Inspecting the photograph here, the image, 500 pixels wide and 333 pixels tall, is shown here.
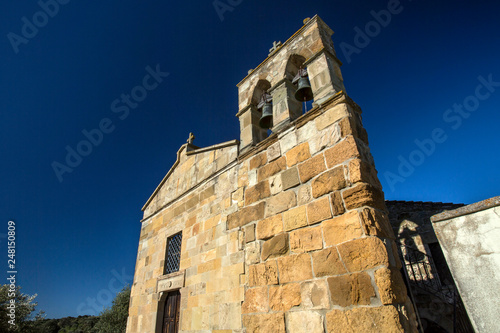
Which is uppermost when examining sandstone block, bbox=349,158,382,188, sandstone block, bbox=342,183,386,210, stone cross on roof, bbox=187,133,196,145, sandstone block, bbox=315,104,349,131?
stone cross on roof, bbox=187,133,196,145

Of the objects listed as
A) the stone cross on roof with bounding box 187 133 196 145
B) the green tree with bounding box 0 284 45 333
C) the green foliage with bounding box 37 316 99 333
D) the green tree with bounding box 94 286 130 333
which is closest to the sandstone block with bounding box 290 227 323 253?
the stone cross on roof with bounding box 187 133 196 145

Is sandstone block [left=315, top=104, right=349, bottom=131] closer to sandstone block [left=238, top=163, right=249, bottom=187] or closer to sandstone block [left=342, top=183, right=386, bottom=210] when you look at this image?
sandstone block [left=342, top=183, right=386, bottom=210]

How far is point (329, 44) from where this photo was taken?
13.3 feet

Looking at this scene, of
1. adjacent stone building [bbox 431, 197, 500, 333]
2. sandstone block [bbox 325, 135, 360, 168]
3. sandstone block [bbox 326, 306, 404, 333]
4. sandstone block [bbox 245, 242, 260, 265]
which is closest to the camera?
sandstone block [bbox 326, 306, 404, 333]

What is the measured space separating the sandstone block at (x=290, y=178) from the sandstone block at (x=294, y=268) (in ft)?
2.73

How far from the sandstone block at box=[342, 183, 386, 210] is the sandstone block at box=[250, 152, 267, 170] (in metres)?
1.45

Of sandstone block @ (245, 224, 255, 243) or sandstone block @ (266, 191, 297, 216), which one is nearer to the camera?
sandstone block @ (266, 191, 297, 216)

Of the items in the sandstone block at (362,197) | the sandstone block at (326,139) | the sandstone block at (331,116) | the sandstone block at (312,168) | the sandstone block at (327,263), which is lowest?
the sandstone block at (327,263)

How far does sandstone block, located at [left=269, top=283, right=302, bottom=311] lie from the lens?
2633 millimetres

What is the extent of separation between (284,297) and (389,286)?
1110 mm

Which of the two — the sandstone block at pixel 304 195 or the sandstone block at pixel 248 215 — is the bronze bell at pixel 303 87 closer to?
the sandstone block at pixel 304 195

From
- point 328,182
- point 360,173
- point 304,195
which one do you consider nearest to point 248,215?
point 304,195

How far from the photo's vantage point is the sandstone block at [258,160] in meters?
3.74

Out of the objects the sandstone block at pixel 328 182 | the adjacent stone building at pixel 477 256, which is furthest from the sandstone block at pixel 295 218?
the adjacent stone building at pixel 477 256
